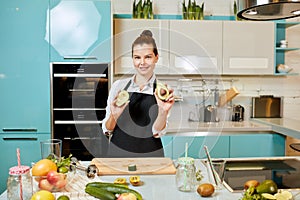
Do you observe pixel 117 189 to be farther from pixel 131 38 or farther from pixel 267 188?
pixel 131 38

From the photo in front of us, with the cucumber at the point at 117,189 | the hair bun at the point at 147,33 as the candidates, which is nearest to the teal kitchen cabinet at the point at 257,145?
the hair bun at the point at 147,33

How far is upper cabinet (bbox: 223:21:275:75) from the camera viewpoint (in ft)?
10.9

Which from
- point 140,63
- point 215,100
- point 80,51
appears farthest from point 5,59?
point 215,100

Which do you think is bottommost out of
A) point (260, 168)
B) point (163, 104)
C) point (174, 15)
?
point (260, 168)

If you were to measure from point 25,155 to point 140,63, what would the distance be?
4.78 feet

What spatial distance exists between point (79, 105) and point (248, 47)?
1.80 m

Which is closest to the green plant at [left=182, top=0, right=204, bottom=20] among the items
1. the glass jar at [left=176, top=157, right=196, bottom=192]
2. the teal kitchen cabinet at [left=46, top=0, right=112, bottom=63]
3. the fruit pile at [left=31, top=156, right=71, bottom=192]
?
the teal kitchen cabinet at [left=46, top=0, right=112, bottom=63]

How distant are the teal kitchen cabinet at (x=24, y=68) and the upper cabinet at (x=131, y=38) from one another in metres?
0.68

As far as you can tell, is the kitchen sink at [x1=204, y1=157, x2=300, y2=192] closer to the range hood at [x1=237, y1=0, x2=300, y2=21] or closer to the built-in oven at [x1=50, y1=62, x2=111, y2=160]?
the range hood at [x1=237, y1=0, x2=300, y2=21]

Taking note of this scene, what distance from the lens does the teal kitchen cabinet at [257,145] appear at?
3.13 meters

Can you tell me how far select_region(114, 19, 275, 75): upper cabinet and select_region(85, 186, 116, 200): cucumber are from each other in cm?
202

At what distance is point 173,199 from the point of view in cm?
136

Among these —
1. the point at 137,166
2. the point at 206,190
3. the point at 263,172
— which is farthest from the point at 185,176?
the point at 263,172

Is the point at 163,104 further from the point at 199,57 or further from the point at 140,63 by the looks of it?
the point at 199,57
